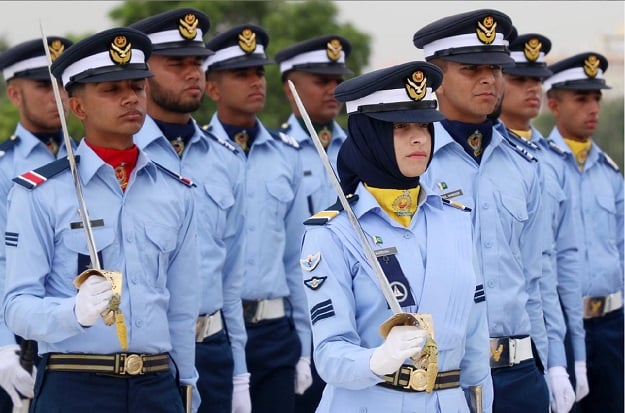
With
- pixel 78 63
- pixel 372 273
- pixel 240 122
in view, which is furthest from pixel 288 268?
pixel 372 273

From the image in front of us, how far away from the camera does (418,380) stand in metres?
4.86

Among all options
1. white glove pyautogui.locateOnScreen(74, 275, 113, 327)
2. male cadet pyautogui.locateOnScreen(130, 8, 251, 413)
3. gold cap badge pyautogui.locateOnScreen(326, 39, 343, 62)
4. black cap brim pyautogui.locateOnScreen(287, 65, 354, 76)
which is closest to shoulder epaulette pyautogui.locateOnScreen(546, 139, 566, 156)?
black cap brim pyautogui.locateOnScreen(287, 65, 354, 76)

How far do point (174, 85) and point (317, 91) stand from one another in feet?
7.17

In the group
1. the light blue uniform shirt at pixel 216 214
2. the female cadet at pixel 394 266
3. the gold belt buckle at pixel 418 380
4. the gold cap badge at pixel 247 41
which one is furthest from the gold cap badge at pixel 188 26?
the gold belt buckle at pixel 418 380

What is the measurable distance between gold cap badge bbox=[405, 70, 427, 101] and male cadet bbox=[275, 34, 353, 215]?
12.5 feet

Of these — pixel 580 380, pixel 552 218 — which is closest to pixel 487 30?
pixel 552 218

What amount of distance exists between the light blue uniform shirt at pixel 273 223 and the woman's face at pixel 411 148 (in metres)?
2.97

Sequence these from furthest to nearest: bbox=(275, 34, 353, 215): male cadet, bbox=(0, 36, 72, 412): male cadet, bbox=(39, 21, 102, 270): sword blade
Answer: bbox=(275, 34, 353, 215): male cadet → bbox=(0, 36, 72, 412): male cadet → bbox=(39, 21, 102, 270): sword blade

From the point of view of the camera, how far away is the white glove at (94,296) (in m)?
5.01

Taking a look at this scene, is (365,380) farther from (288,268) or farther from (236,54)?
(236,54)

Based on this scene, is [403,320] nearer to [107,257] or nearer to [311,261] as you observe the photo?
[311,261]

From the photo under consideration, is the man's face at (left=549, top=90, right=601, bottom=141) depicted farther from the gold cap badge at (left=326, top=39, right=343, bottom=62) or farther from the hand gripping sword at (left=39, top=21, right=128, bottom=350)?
the hand gripping sword at (left=39, top=21, right=128, bottom=350)

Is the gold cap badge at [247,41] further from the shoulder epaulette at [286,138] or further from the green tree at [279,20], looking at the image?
the green tree at [279,20]

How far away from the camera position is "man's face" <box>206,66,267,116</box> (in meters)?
8.49
